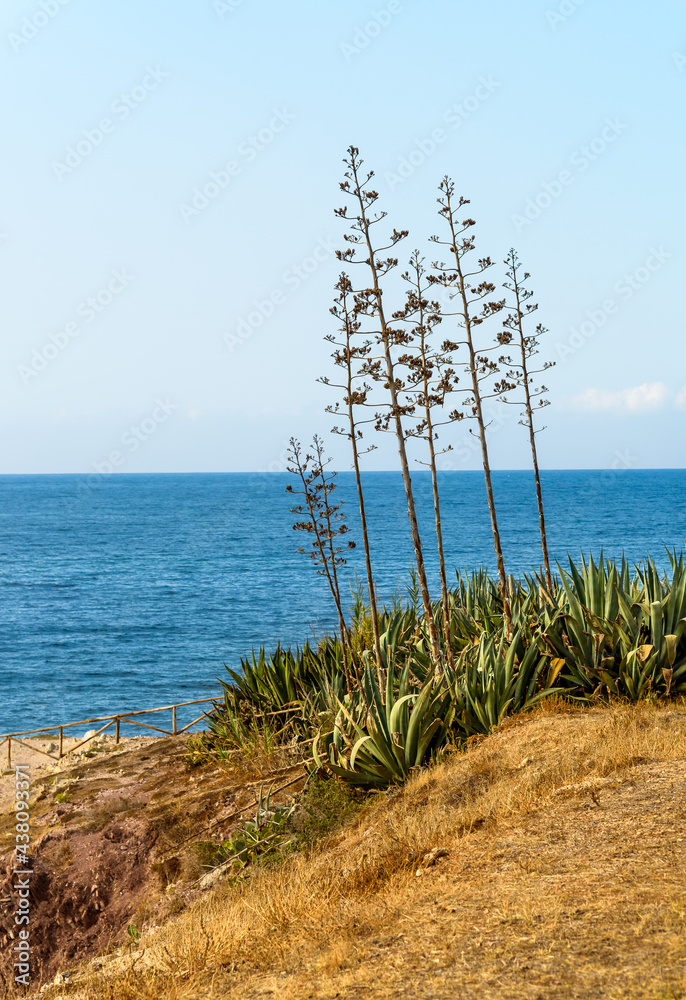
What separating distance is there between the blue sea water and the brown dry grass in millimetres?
11246

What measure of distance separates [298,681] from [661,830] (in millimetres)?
6196

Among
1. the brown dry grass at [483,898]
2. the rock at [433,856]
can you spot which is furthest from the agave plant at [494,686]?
the rock at [433,856]

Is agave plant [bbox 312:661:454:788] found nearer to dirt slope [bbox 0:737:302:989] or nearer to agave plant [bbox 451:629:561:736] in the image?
agave plant [bbox 451:629:561:736]

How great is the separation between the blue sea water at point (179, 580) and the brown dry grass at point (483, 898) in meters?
11.2

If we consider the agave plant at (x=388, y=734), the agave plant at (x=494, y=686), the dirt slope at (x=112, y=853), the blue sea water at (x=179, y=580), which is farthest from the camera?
the blue sea water at (x=179, y=580)

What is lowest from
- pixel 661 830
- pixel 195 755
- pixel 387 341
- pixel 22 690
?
pixel 22 690

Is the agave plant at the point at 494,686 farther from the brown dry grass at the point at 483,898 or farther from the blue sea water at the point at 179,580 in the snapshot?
the blue sea water at the point at 179,580

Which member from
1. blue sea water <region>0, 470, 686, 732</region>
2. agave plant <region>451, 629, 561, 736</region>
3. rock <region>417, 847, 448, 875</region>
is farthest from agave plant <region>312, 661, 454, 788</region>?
blue sea water <region>0, 470, 686, 732</region>

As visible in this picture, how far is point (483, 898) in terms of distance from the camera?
5125 millimetres

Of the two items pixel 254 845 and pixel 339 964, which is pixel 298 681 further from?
pixel 339 964

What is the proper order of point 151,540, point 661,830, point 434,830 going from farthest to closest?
point 151,540, point 434,830, point 661,830

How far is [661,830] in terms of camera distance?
223 inches

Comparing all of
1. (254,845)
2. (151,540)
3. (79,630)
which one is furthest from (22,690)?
(151,540)

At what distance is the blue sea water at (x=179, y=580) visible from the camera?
3588 centimetres
